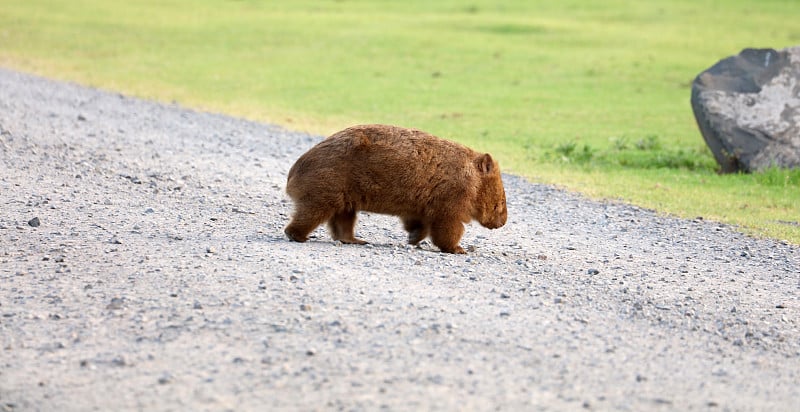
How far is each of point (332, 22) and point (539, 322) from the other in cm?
3147

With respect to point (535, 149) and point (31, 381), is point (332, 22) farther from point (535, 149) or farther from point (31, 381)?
point (31, 381)

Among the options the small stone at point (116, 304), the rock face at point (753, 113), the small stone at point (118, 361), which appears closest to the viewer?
the small stone at point (118, 361)

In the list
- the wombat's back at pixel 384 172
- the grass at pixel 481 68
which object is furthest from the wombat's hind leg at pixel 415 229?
the grass at pixel 481 68

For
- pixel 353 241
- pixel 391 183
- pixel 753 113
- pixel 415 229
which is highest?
pixel 391 183

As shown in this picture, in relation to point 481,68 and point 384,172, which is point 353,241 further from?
point 481,68

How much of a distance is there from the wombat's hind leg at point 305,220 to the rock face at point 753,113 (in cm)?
867

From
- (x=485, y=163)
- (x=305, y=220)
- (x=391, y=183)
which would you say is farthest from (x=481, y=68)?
(x=305, y=220)

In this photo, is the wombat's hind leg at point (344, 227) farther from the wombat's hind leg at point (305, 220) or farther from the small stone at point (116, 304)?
the small stone at point (116, 304)

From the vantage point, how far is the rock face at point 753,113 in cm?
1490

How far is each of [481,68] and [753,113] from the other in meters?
14.0

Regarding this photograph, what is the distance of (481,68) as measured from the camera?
93.4ft

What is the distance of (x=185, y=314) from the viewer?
20.8ft

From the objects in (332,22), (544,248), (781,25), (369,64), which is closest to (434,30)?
(332,22)

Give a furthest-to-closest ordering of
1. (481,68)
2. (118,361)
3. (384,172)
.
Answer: (481,68)
(384,172)
(118,361)
